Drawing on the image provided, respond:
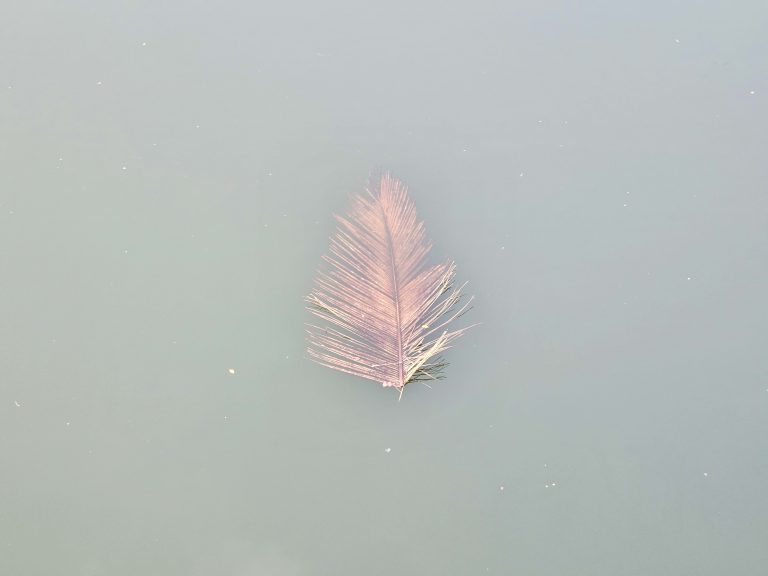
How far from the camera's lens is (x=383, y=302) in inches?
101

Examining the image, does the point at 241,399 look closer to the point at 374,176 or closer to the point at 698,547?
the point at 374,176

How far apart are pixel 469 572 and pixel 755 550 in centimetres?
99

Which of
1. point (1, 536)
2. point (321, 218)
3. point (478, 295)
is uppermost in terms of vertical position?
point (321, 218)

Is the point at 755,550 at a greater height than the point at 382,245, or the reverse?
the point at 382,245

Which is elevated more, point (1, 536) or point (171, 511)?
point (171, 511)

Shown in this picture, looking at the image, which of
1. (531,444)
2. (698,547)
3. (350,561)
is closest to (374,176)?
(531,444)

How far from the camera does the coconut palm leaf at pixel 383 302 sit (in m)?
2.55

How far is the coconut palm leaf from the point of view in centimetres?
255

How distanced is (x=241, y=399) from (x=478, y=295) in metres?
0.91

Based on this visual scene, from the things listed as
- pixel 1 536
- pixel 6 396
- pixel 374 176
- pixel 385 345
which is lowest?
pixel 1 536

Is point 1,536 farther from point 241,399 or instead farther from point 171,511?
point 241,399

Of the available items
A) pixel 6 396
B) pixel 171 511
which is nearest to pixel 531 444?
pixel 171 511

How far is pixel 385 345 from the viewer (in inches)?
101

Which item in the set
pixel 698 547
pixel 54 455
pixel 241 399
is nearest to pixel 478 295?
pixel 241 399
